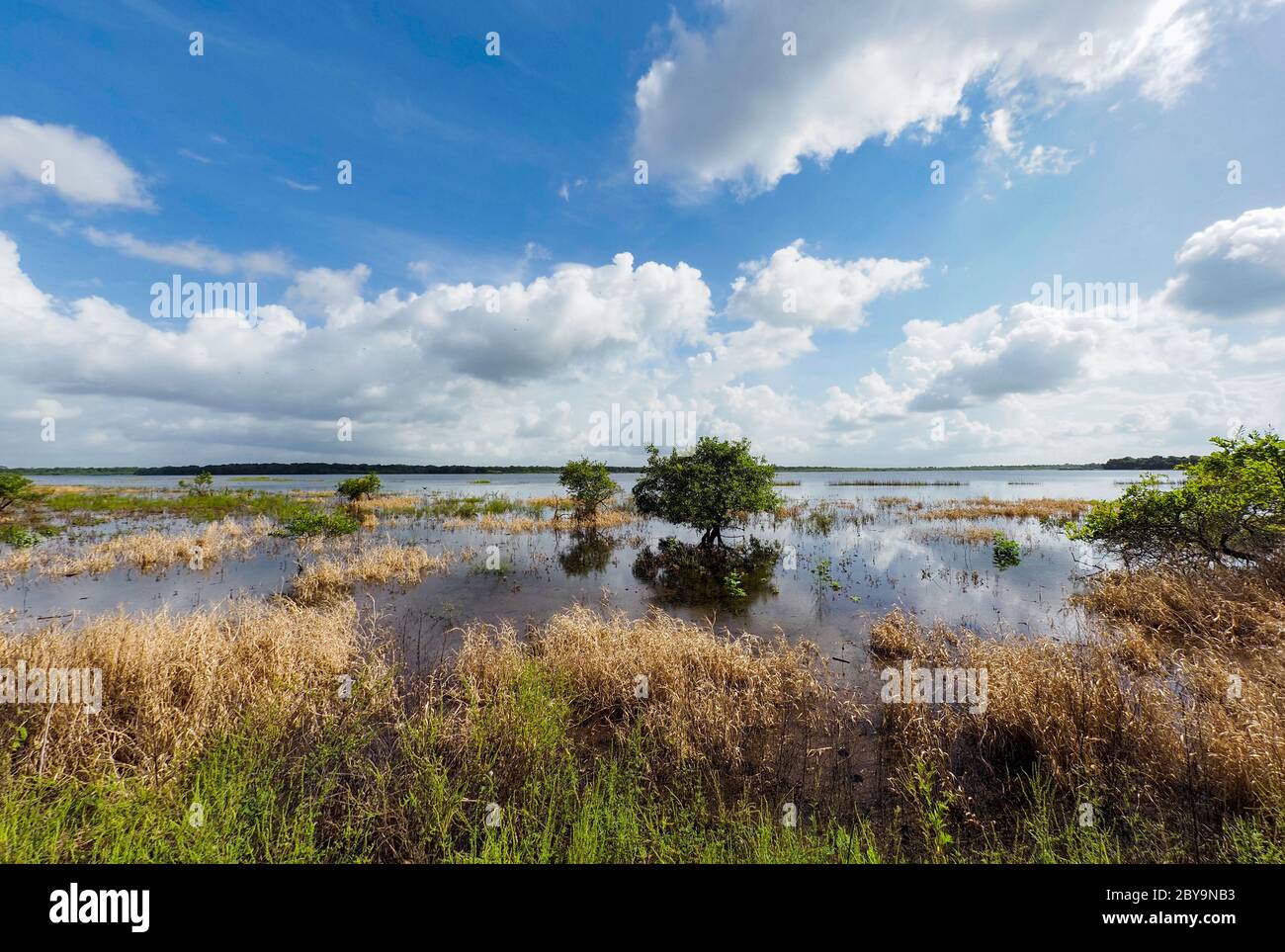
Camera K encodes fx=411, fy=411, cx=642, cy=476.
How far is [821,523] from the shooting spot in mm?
29719

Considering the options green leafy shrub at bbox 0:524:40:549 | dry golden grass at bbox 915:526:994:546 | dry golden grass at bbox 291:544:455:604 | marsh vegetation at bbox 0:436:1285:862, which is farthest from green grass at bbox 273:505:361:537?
dry golden grass at bbox 915:526:994:546

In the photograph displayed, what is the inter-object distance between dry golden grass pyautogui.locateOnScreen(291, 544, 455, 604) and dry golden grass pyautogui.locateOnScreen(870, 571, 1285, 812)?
1666 centimetres

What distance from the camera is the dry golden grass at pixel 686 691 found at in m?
6.25

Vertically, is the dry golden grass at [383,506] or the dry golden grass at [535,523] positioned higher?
the dry golden grass at [383,506]

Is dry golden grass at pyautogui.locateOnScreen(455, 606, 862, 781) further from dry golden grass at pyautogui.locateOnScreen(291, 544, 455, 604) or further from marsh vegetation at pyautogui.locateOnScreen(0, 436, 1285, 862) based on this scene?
dry golden grass at pyautogui.locateOnScreen(291, 544, 455, 604)

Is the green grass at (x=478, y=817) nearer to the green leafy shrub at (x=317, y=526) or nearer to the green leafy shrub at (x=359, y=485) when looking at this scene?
the green leafy shrub at (x=317, y=526)

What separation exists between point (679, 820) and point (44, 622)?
17.1m

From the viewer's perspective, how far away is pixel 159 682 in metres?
6.23

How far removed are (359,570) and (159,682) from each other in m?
10.9

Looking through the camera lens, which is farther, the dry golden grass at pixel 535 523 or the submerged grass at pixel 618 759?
the dry golden grass at pixel 535 523

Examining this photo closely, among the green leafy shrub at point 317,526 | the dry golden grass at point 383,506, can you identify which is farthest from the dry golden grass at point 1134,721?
the dry golden grass at point 383,506

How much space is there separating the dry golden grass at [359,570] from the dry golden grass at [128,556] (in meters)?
5.94
